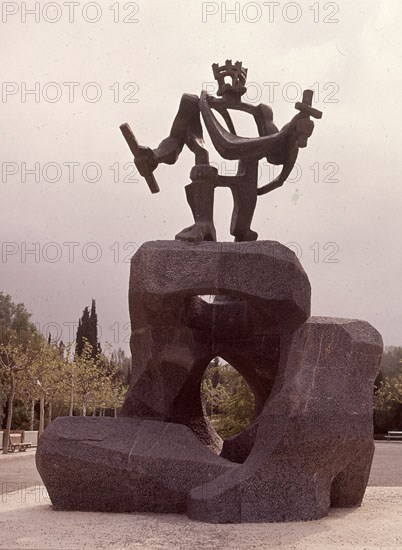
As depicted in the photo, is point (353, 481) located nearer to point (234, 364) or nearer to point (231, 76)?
point (234, 364)

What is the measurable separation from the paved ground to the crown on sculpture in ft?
17.5

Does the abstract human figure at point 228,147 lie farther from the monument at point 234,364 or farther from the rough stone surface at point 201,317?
the rough stone surface at point 201,317

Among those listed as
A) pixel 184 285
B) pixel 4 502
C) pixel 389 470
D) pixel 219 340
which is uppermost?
pixel 184 285

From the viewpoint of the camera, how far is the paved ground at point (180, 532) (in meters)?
5.56

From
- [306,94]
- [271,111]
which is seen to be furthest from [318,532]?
[271,111]

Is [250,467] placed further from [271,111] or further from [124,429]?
[271,111]

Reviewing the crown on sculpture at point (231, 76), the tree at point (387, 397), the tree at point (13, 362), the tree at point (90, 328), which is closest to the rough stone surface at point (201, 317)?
the crown on sculpture at point (231, 76)

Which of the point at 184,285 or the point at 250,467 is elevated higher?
the point at 184,285

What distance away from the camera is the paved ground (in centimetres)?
556

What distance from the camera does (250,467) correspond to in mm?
7039

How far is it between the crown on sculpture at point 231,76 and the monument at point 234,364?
2cm

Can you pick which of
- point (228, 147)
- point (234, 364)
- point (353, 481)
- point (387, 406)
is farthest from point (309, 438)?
point (387, 406)

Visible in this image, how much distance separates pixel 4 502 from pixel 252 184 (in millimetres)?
5002

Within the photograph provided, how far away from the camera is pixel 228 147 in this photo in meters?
8.57
